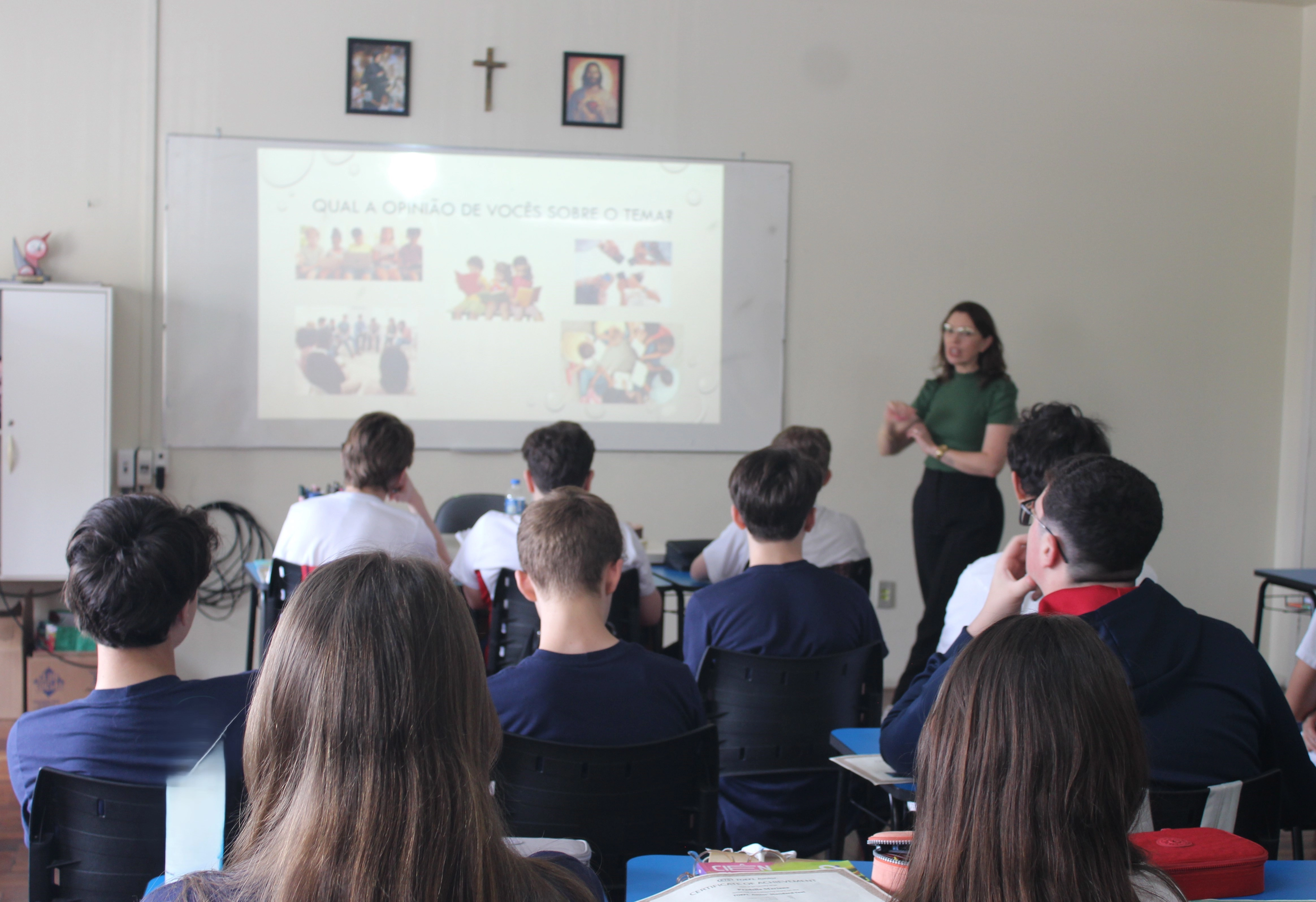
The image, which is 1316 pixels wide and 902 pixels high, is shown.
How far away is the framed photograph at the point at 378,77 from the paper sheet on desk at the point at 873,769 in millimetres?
3576

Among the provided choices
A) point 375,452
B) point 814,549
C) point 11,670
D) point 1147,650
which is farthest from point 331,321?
point 1147,650

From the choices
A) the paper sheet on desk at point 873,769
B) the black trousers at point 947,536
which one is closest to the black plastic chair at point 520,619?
the paper sheet on desk at point 873,769

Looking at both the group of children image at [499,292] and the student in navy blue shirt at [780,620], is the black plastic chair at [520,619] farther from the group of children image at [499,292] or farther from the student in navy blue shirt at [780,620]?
the group of children image at [499,292]

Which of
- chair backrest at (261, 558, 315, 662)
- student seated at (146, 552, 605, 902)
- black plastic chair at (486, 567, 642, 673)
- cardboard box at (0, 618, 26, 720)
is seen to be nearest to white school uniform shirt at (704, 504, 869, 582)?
black plastic chair at (486, 567, 642, 673)

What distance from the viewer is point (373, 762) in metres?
0.77

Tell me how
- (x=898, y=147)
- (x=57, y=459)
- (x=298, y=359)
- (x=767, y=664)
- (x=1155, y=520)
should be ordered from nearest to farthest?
(x=1155, y=520) < (x=767, y=664) < (x=57, y=459) < (x=298, y=359) < (x=898, y=147)

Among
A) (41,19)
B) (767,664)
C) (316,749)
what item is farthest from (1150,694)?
(41,19)

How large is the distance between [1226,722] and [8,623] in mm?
4272

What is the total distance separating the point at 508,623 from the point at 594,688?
112 centimetres

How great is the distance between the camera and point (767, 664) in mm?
2006

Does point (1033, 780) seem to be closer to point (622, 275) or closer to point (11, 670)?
point (622, 275)

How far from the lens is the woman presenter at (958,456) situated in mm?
3660

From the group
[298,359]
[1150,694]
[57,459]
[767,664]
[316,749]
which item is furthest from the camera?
[298,359]

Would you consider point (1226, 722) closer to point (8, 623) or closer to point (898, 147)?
point (898, 147)
